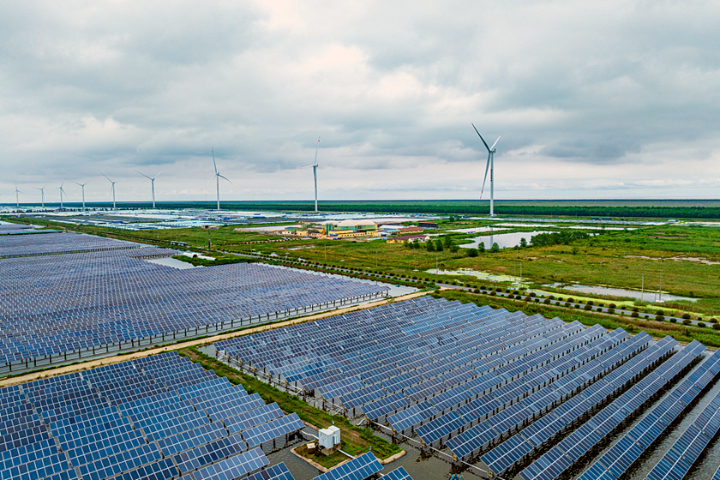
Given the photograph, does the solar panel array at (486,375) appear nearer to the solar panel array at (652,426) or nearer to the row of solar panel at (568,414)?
the row of solar panel at (568,414)

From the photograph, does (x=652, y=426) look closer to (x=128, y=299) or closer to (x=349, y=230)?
(x=128, y=299)

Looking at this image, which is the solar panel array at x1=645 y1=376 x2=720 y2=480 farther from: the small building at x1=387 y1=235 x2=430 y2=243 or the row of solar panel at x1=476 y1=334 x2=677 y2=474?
the small building at x1=387 y1=235 x2=430 y2=243

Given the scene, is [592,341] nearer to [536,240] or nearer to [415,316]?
[415,316]

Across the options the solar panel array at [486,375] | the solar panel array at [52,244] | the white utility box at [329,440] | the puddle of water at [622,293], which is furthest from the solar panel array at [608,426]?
the solar panel array at [52,244]

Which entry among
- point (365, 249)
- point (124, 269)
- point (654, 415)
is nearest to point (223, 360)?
point (654, 415)

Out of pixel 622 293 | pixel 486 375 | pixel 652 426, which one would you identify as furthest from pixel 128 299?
pixel 622 293

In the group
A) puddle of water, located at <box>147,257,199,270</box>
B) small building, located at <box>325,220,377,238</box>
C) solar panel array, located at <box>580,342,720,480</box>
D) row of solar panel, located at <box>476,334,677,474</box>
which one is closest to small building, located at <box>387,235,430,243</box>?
small building, located at <box>325,220,377,238</box>
